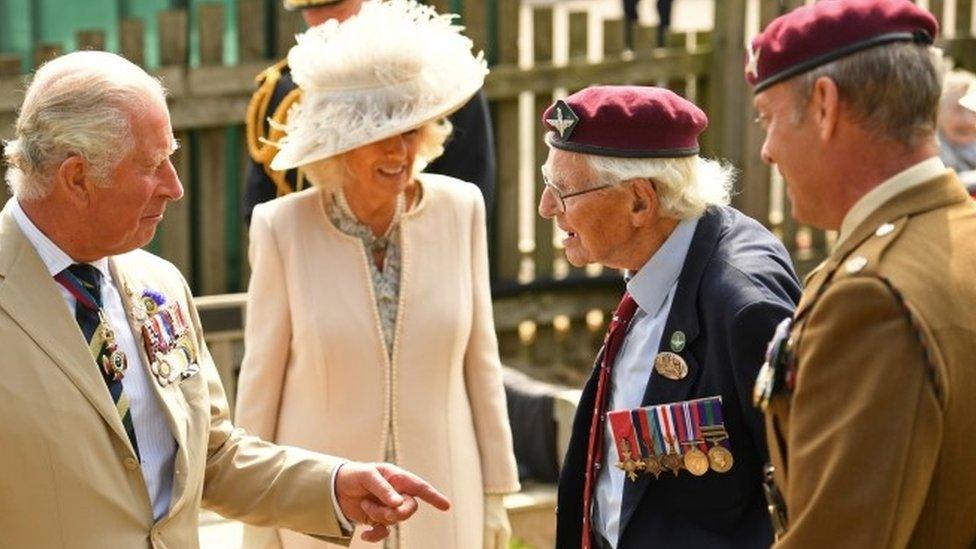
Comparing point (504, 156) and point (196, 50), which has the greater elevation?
point (196, 50)

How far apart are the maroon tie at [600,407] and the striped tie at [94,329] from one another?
927mm

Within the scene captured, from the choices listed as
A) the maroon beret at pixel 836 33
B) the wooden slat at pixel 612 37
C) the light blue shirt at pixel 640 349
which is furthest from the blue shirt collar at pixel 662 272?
the wooden slat at pixel 612 37

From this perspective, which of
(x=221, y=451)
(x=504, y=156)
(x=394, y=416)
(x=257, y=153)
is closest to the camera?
(x=221, y=451)

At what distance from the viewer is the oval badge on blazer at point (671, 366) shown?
3453 mm

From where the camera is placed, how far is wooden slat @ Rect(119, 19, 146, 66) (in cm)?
796

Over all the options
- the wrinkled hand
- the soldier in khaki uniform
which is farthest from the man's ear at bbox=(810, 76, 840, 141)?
the wrinkled hand

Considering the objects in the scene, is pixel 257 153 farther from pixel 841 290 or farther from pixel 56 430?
pixel 841 290

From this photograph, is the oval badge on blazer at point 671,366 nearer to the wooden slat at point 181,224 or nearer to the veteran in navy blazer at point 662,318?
the veteran in navy blazer at point 662,318

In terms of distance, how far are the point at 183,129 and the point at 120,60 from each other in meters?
4.65

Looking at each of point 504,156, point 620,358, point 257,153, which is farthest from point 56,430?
point 504,156

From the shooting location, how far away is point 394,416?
4.70 metres

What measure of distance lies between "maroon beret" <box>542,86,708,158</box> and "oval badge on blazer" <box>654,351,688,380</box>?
0.44 meters

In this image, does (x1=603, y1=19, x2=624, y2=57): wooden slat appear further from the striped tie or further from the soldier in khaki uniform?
the soldier in khaki uniform

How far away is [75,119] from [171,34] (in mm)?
4729
